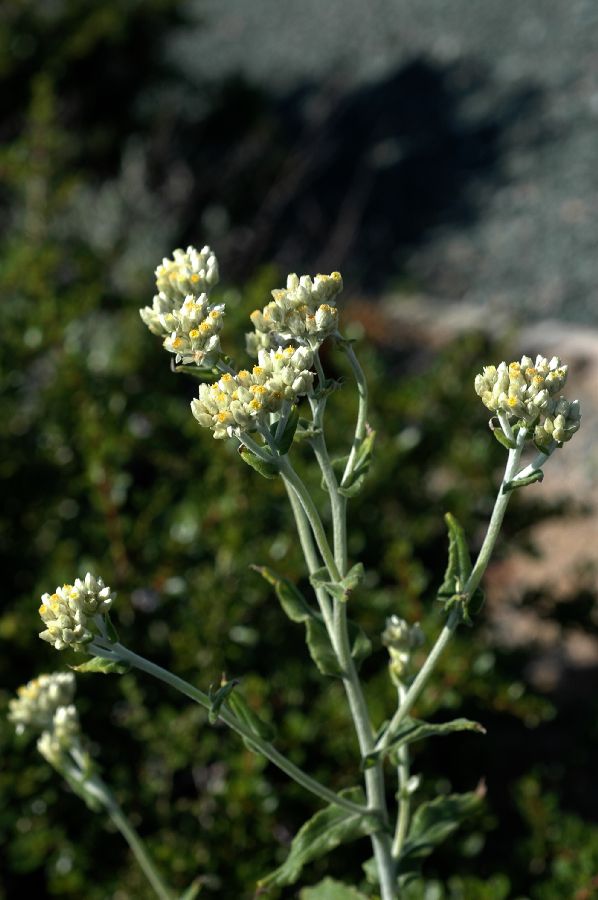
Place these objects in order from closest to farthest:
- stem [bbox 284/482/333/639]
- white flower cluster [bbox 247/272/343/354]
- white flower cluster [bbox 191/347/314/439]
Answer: white flower cluster [bbox 191/347/314/439] → white flower cluster [bbox 247/272/343/354] → stem [bbox 284/482/333/639]

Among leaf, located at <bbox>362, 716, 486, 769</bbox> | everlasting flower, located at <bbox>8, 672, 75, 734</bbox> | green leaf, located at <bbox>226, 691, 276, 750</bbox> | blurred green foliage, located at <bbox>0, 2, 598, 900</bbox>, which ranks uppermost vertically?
everlasting flower, located at <bbox>8, 672, 75, 734</bbox>

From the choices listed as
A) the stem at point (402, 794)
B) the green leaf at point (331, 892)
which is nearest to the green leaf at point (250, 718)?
the stem at point (402, 794)

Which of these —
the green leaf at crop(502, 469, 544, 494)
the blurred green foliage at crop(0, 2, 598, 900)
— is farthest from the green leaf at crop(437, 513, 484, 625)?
the blurred green foliage at crop(0, 2, 598, 900)

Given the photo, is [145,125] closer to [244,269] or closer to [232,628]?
[244,269]

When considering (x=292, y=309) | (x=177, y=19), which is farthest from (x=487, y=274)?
(x=292, y=309)

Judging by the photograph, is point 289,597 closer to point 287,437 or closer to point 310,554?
point 310,554

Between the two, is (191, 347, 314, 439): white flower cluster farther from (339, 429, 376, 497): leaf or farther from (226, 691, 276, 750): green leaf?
(226, 691, 276, 750): green leaf

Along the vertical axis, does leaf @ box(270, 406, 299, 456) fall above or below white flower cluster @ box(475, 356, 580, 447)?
above

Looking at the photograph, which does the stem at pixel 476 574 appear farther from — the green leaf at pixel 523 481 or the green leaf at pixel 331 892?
the green leaf at pixel 331 892
